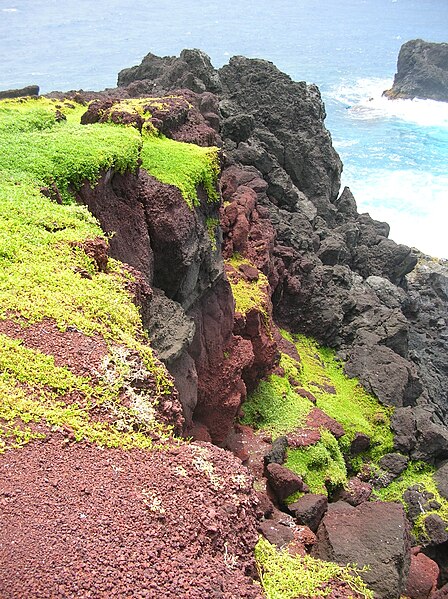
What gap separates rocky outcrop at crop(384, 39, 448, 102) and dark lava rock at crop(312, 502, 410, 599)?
244 feet

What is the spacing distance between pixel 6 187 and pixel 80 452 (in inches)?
234

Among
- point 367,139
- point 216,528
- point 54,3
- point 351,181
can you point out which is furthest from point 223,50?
point 216,528

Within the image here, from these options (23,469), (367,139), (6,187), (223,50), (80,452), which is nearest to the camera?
(23,469)

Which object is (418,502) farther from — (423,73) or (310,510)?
(423,73)

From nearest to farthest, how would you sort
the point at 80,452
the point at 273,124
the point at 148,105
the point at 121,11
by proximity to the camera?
the point at 80,452 → the point at 148,105 → the point at 273,124 → the point at 121,11

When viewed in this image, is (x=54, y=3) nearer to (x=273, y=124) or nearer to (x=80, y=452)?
(x=273, y=124)

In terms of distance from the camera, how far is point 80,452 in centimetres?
628

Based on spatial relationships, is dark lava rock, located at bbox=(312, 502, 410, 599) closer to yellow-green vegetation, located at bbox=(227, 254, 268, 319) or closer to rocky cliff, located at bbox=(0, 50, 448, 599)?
rocky cliff, located at bbox=(0, 50, 448, 599)

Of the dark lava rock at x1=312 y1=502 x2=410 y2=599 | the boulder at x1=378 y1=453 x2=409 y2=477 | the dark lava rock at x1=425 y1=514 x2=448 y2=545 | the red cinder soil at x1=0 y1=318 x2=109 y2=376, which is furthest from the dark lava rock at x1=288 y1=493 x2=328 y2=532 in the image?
the red cinder soil at x1=0 y1=318 x2=109 y2=376

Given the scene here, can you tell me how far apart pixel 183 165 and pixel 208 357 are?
472 centimetres

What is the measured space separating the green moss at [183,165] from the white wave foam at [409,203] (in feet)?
94.1

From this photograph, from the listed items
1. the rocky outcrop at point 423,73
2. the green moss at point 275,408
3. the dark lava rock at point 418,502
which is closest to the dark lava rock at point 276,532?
the green moss at point 275,408

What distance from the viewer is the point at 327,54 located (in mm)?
98625

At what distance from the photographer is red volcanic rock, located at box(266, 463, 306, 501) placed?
43.7 ft
